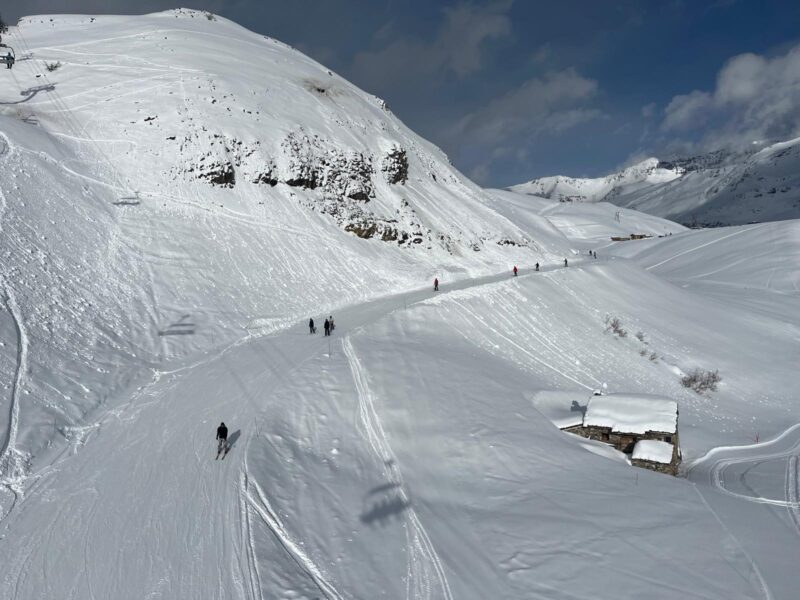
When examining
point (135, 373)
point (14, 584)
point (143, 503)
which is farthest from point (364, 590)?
point (135, 373)

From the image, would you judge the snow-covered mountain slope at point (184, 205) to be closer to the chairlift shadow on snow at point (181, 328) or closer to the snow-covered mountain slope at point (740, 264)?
the chairlift shadow on snow at point (181, 328)

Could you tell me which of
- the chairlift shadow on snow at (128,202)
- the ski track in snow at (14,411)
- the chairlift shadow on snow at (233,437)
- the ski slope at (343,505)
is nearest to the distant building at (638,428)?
the ski slope at (343,505)

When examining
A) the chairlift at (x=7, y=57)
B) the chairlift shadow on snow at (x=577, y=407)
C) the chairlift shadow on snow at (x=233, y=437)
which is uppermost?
the chairlift at (x=7, y=57)

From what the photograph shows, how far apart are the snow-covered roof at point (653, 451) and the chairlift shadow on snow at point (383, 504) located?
853cm

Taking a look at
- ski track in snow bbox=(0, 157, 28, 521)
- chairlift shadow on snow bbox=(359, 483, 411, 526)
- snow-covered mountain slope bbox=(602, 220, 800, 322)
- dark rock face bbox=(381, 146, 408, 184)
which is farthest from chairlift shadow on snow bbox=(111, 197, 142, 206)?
snow-covered mountain slope bbox=(602, 220, 800, 322)

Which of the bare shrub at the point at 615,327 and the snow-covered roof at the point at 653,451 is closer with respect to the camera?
the snow-covered roof at the point at 653,451

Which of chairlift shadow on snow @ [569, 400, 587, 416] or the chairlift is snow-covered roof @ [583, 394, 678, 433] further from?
the chairlift

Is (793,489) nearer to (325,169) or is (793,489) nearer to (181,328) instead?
(181,328)

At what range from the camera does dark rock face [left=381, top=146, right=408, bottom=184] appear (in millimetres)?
45844

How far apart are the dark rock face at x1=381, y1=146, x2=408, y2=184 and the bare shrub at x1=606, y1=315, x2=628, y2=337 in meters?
22.0

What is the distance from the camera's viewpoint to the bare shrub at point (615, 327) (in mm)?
33812

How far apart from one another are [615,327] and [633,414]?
58.3 feet

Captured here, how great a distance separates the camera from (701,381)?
98.3 feet

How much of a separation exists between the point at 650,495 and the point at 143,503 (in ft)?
38.7
